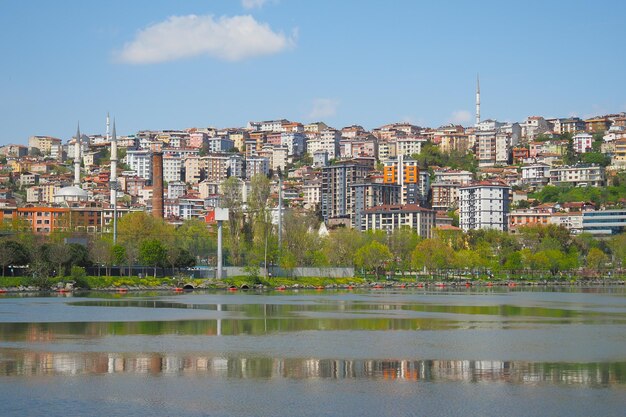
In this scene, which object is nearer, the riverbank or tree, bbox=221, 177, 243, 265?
the riverbank

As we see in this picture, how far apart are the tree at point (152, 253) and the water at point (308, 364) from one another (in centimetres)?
3475

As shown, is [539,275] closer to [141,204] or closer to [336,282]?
[336,282]

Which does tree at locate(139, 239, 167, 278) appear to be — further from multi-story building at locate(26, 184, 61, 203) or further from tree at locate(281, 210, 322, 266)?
multi-story building at locate(26, 184, 61, 203)

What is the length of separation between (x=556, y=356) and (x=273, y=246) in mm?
54822

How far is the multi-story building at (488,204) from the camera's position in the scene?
15175 cm

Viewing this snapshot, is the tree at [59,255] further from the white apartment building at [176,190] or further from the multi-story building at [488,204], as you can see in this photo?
the white apartment building at [176,190]

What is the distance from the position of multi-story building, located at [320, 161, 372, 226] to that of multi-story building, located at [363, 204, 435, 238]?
1544 centimetres

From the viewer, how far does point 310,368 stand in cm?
2406

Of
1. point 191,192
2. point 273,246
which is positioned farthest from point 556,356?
point 191,192

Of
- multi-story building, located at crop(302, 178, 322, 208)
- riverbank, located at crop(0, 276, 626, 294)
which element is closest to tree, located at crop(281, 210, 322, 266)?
riverbank, located at crop(0, 276, 626, 294)

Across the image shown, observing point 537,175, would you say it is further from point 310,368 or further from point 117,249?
point 310,368

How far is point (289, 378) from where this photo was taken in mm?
22438

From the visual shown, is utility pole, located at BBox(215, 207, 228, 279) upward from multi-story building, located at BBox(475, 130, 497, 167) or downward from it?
downward

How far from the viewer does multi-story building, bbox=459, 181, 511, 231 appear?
151750 mm
